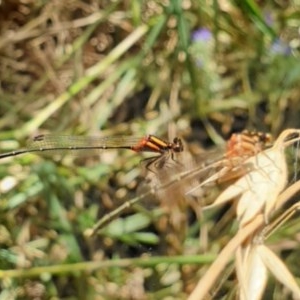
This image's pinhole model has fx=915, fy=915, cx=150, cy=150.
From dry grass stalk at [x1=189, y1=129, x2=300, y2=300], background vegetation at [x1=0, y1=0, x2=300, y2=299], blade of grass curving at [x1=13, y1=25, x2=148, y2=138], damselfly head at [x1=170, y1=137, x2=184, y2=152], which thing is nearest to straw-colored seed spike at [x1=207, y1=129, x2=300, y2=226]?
dry grass stalk at [x1=189, y1=129, x2=300, y2=300]

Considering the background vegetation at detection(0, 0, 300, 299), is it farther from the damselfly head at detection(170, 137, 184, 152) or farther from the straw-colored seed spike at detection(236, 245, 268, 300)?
the straw-colored seed spike at detection(236, 245, 268, 300)

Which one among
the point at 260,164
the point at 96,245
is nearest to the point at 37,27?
the point at 96,245

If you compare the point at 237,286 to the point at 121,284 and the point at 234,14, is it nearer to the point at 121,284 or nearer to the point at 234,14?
the point at 121,284

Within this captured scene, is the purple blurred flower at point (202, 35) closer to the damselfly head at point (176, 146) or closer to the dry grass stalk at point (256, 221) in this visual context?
the damselfly head at point (176, 146)

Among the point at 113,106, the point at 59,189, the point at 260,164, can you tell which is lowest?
the point at 260,164

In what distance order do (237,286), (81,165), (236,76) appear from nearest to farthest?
(237,286) → (81,165) → (236,76)

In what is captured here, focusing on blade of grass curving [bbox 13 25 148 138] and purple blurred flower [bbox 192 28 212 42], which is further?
purple blurred flower [bbox 192 28 212 42]

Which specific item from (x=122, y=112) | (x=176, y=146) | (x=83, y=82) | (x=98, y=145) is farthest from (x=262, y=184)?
(x=122, y=112)

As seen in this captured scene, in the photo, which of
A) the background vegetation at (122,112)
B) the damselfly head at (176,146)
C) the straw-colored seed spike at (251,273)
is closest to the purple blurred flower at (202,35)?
the background vegetation at (122,112)
